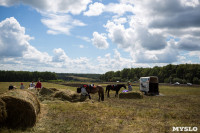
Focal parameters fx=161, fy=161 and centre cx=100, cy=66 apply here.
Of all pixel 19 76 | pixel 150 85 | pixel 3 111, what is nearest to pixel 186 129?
pixel 3 111

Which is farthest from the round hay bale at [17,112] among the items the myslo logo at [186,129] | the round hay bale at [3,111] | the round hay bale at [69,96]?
the round hay bale at [69,96]

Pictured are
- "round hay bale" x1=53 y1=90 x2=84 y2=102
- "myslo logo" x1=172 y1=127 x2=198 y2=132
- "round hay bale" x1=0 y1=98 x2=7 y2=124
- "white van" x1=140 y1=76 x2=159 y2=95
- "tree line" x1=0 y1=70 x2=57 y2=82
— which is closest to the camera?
"round hay bale" x1=0 y1=98 x2=7 y2=124

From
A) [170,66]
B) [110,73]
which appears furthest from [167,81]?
[110,73]

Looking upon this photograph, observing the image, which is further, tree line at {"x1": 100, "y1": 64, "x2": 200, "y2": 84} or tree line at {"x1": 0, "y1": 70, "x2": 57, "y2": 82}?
tree line at {"x1": 0, "y1": 70, "x2": 57, "y2": 82}

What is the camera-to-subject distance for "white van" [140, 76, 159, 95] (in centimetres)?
2555

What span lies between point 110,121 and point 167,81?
83536mm

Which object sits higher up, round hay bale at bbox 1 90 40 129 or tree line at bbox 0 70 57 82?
round hay bale at bbox 1 90 40 129

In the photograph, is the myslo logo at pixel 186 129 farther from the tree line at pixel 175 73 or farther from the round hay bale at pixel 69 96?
the tree line at pixel 175 73

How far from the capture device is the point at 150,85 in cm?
2659

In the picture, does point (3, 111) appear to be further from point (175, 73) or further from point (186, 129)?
point (175, 73)

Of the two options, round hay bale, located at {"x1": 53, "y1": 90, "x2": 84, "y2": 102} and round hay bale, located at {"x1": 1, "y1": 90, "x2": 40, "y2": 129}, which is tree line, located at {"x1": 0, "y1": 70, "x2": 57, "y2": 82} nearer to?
round hay bale, located at {"x1": 53, "y1": 90, "x2": 84, "y2": 102}

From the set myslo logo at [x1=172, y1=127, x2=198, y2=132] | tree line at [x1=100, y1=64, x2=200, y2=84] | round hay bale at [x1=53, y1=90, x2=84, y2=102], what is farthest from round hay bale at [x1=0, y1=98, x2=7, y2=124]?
tree line at [x1=100, y1=64, x2=200, y2=84]

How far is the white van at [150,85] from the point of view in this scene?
25.5 m

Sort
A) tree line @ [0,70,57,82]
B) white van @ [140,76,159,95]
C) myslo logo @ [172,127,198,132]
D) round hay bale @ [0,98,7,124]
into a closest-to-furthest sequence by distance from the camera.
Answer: round hay bale @ [0,98,7,124] → myslo logo @ [172,127,198,132] → white van @ [140,76,159,95] → tree line @ [0,70,57,82]
